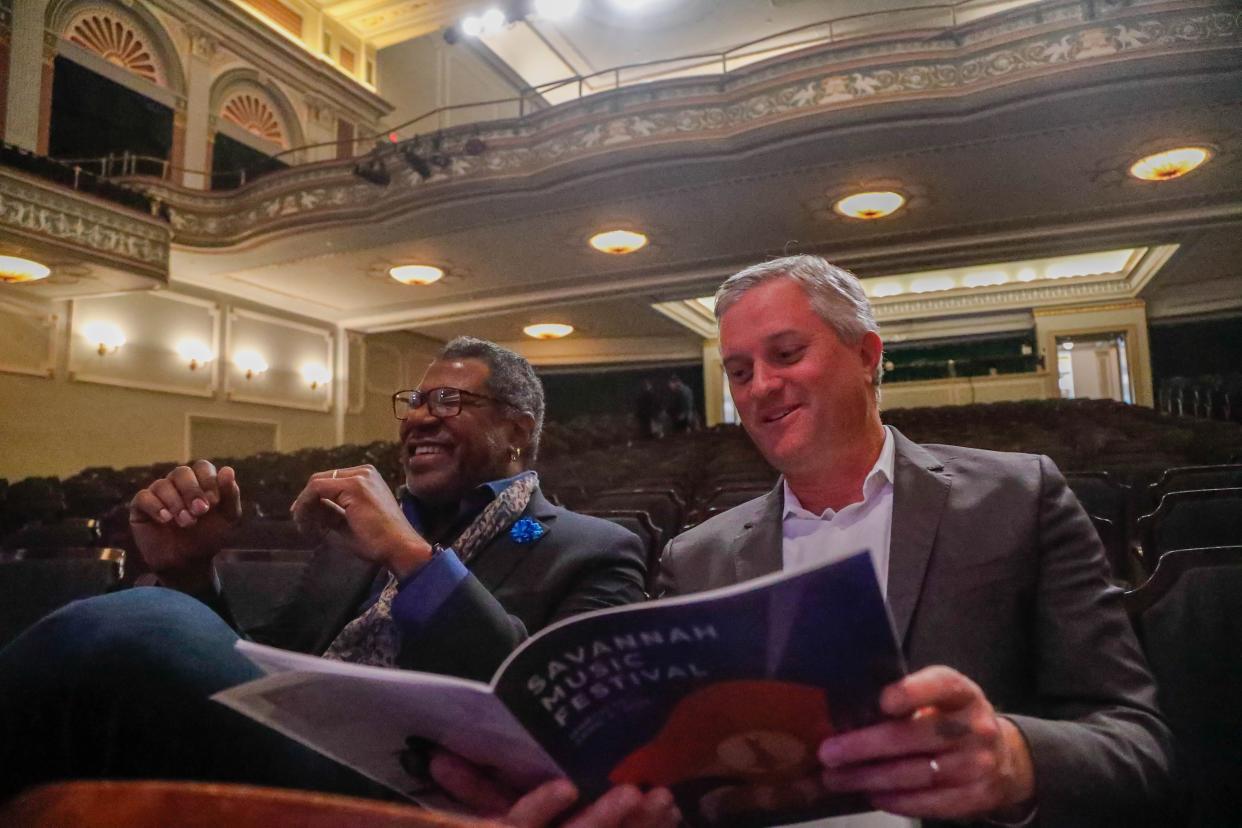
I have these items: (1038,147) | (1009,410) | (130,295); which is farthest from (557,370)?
(1038,147)

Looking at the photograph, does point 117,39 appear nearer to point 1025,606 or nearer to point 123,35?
point 123,35

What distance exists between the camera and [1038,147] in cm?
598

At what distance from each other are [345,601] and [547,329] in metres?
10.4

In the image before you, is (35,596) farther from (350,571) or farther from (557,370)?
(557,370)

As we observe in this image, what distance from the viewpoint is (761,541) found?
1076mm

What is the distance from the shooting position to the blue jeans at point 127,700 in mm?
551

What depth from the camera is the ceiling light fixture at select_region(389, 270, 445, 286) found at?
838 cm

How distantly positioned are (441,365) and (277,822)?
48.6 inches

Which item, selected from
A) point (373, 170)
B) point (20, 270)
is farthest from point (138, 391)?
point (373, 170)

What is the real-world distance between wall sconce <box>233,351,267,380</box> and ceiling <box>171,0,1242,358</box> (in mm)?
672

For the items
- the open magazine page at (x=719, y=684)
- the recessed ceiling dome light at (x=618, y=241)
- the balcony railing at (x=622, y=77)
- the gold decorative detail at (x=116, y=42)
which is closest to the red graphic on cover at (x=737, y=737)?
the open magazine page at (x=719, y=684)

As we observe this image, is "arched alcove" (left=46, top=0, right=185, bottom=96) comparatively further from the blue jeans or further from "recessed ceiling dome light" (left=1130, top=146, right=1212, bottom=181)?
"recessed ceiling dome light" (left=1130, top=146, right=1212, bottom=181)

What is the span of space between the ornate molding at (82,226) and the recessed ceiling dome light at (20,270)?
499mm

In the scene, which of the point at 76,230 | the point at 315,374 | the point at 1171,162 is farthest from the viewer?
the point at 315,374
